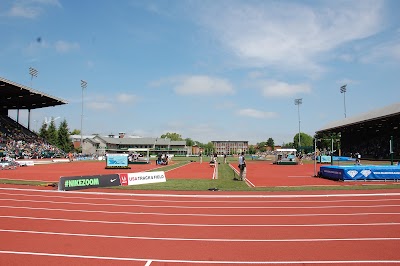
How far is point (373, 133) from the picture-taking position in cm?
6519

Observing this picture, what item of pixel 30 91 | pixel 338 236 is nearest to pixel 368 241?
pixel 338 236

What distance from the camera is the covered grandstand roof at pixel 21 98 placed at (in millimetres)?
45906

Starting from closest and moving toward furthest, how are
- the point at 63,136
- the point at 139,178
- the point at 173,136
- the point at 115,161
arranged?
the point at 139,178, the point at 115,161, the point at 63,136, the point at 173,136

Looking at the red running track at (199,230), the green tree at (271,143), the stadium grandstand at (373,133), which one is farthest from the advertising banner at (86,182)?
the green tree at (271,143)

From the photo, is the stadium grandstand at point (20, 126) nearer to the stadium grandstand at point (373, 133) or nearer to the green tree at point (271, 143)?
the stadium grandstand at point (373, 133)

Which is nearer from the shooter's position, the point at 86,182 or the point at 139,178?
the point at 86,182

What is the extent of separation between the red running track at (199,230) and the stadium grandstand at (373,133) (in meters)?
40.7

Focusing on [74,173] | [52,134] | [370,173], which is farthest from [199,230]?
[52,134]

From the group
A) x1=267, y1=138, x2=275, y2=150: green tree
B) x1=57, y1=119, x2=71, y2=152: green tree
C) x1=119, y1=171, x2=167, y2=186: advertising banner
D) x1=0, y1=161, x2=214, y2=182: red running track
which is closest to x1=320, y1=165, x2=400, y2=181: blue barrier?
x1=0, y1=161, x2=214, y2=182: red running track

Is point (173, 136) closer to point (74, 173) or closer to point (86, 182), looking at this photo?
point (74, 173)

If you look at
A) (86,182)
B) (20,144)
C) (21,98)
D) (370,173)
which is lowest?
(86,182)

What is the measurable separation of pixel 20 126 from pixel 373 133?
7038cm

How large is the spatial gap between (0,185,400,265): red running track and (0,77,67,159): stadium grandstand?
39.1 m

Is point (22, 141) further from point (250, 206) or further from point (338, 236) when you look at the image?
point (338, 236)
